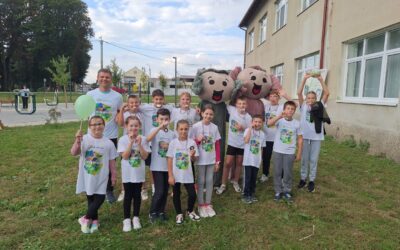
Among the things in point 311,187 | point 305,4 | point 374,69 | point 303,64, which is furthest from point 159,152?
point 305,4

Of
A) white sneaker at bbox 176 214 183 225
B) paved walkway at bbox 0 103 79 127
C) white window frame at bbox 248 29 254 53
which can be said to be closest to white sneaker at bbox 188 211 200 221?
white sneaker at bbox 176 214 183 225

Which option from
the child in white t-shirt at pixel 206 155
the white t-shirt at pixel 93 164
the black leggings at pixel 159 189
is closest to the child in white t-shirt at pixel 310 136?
the child in white t-shirt at pixel 206 155

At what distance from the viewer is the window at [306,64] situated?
1112 centimetres

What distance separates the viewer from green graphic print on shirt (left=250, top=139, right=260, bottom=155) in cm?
432

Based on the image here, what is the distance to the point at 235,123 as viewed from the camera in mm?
4594

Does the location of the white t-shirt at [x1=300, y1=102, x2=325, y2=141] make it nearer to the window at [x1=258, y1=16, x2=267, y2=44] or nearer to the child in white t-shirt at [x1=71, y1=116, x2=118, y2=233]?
the child in white t-shirt at [x1=71, y1=116, x2=118, y2=233]

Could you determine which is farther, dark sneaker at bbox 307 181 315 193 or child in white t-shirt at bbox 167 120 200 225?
dark sneaker at bbox 307 181 315 193

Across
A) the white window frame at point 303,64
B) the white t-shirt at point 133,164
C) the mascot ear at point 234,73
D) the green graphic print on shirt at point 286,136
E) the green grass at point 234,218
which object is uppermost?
the white window frame at point 303,64

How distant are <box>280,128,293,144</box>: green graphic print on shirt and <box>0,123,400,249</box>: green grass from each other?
0.89 metres

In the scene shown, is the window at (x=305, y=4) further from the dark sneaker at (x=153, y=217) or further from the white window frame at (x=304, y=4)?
the dark sneaker at (x=153, y=217)

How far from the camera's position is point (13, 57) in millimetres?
47625

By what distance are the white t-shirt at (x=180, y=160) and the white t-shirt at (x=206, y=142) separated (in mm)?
262

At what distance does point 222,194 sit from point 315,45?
26.0ft

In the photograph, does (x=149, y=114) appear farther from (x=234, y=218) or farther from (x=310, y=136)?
(x=310, y=136)
